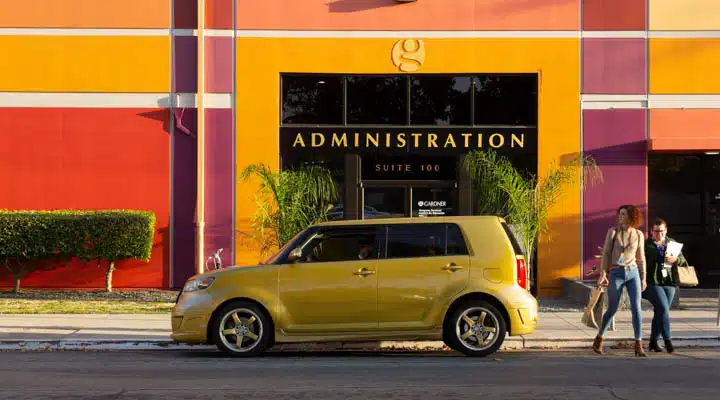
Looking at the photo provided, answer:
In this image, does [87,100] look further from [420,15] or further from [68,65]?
[420,15]

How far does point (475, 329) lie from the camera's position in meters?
10.7

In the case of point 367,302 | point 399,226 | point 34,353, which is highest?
point 399,226

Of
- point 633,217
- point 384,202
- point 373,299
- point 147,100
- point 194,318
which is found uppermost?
point 147,100

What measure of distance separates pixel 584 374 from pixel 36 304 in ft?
34.2

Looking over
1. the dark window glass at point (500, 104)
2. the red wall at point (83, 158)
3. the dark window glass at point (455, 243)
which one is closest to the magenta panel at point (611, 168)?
the dark window glass at point (500, 104)

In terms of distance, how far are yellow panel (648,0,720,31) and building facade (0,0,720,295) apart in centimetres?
Result: 4

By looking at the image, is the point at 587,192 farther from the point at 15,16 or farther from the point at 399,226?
the point at 15,16

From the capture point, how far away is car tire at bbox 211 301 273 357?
423 inches

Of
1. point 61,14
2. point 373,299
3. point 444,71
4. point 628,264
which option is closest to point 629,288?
point 628,264

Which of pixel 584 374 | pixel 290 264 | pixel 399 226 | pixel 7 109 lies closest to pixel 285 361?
pixel 290 264

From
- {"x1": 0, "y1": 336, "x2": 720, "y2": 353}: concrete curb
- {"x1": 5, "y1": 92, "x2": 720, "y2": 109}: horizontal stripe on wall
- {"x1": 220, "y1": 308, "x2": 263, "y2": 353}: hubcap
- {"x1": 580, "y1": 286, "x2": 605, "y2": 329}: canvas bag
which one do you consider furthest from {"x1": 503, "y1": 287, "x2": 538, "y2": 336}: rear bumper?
{"x1": 5, "y1": 92, "x2": 720, "y2": 109}: horizontal stripe on wall

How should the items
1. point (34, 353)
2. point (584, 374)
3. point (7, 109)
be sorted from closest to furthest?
point (584, 374)
point (34, 353)
point (7, 109)

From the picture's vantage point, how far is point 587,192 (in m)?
17.7

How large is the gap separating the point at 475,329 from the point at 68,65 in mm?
10740
